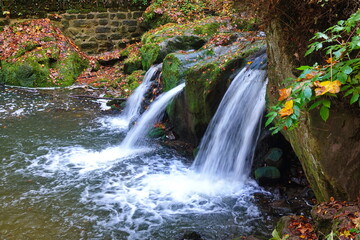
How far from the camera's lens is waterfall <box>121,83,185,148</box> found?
672cm

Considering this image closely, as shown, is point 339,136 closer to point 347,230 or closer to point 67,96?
point 347,230

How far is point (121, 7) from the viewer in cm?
1347

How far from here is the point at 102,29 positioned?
1343 cm

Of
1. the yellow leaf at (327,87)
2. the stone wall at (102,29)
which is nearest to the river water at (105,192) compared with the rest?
the yellow leaf at (327,87)

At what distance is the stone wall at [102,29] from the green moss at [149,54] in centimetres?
371

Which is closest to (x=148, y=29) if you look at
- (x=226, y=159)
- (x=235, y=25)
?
(x=235, y=25)

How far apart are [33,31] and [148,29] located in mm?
4433

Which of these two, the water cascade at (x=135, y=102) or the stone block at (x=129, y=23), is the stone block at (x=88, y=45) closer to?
the stone block at (x=129, y=23)

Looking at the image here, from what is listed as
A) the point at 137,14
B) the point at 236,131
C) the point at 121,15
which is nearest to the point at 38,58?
the point at 121,15

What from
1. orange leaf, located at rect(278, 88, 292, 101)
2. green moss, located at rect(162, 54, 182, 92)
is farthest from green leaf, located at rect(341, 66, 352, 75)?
green moss, located at rect(162, 54, 182, 92)

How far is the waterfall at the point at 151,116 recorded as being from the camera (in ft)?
22.0

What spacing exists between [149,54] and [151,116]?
127 inches

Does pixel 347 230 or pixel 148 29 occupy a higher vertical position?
pixel 148 29

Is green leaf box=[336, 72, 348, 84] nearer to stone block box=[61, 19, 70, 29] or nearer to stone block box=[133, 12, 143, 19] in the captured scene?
stone block box=[133, 12, 143, 19]
